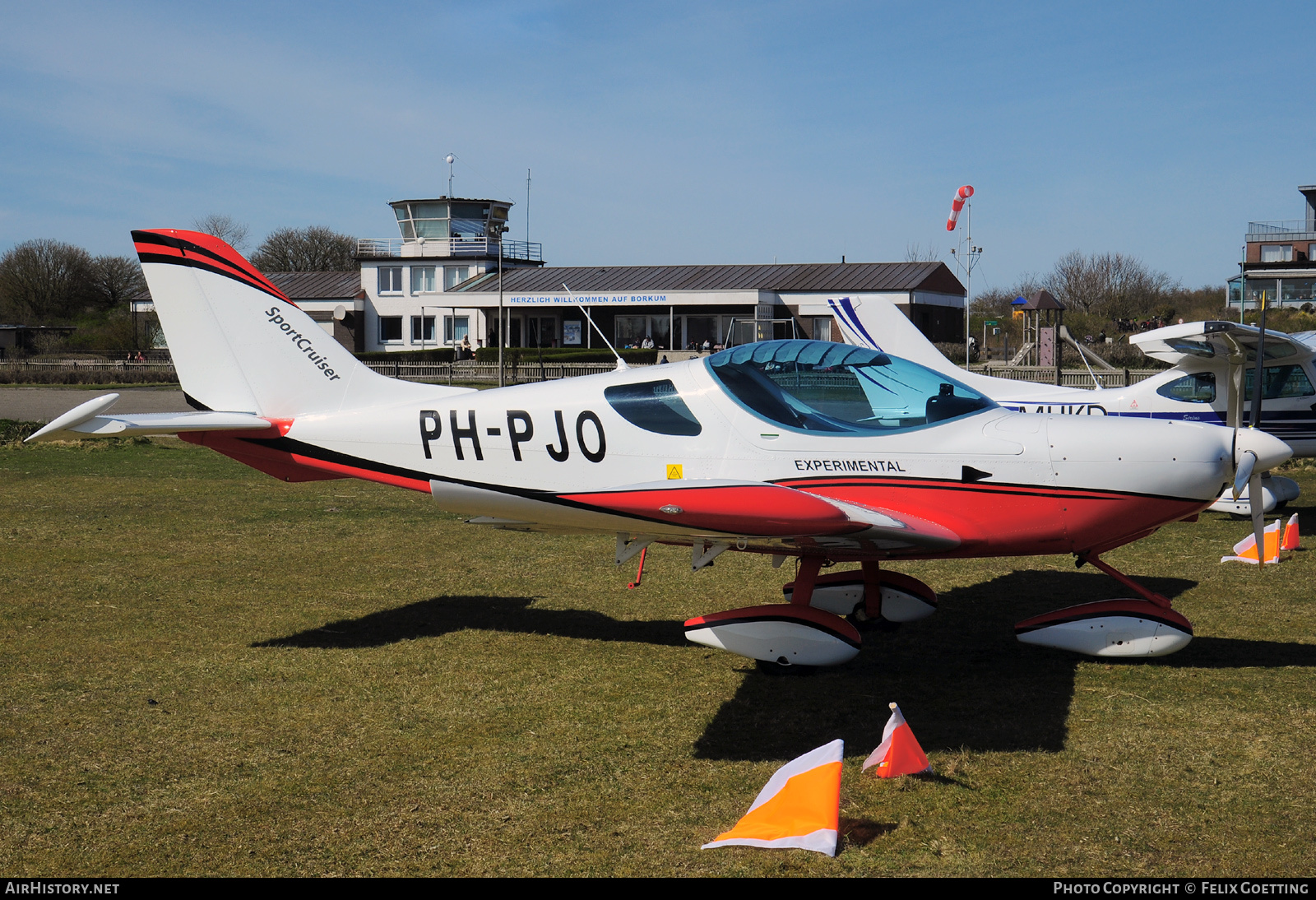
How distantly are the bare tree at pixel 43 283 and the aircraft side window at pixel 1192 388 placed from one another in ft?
267

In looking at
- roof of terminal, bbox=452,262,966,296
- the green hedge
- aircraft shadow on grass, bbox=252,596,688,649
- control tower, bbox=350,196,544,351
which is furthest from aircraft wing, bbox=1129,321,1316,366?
control tower, bbox=350,196,544,351

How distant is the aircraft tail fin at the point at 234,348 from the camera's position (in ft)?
26.2

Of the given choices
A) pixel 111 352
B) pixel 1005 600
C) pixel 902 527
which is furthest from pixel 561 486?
pixel 111 352

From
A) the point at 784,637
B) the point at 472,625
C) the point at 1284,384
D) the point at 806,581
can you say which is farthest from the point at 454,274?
the point at 784,637

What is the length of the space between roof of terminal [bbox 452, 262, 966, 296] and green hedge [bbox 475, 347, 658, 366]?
3.82 metres

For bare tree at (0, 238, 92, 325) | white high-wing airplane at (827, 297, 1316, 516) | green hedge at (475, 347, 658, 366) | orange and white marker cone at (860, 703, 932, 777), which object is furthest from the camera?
bare tree at (0, 238, 92, 325)

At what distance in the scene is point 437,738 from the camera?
558 cm

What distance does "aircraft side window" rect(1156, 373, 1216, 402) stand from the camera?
43.0 ft

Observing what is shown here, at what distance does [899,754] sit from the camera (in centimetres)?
491

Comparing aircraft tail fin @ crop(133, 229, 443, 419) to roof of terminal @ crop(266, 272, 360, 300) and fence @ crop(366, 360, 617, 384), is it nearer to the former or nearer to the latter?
fence @ crop(366, 360, 617, 384)

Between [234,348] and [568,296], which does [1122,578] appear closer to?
[234,348]

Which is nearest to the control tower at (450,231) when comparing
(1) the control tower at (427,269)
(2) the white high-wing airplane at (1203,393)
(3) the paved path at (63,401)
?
(1) the control tower at (427,269)

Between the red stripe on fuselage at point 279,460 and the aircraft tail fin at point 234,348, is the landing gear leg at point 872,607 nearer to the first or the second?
the red stripe on fuselage at point 279,460
